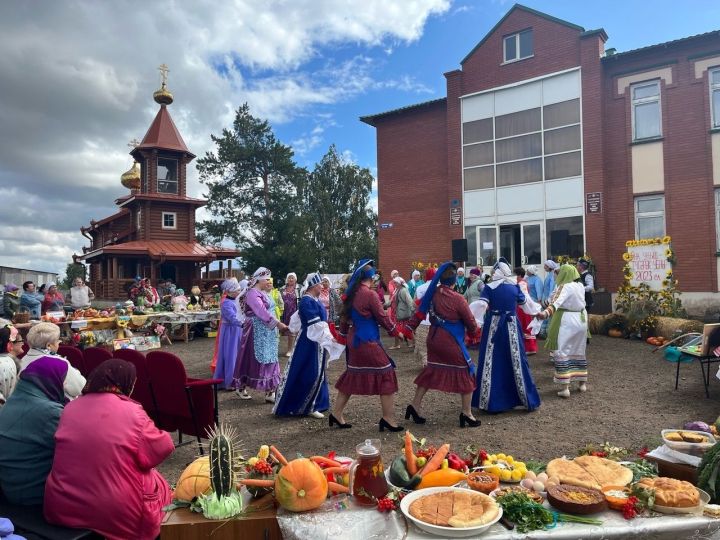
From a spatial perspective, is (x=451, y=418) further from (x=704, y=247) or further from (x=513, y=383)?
(x=704, y=247)

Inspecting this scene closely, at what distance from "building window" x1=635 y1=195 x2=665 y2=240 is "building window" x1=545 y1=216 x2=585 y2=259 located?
1655 millimetres

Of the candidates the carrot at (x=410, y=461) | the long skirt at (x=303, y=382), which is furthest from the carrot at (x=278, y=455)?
the long skirt at (x=303, y=382)

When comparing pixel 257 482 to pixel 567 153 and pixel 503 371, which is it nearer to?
pixel 503 371

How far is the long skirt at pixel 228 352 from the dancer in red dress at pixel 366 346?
10.2ft

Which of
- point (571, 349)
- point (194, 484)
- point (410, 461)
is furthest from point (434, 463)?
point (571, 349)

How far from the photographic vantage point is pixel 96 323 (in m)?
12.1

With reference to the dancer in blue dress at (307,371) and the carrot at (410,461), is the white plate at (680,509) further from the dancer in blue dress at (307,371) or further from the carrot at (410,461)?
the dancer in blue dress at (307,371)

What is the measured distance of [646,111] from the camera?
51.8 ft

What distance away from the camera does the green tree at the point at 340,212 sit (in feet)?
125

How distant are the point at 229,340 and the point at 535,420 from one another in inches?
192

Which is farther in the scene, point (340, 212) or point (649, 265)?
point (340, 212)

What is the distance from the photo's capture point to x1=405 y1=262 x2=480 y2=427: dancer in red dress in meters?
5.79

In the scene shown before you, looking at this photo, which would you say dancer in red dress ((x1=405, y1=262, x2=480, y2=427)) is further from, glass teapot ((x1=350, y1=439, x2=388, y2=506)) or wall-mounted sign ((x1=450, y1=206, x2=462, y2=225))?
wall-mounted sign ((x1=450, y1=206, x2=462, y2=225))

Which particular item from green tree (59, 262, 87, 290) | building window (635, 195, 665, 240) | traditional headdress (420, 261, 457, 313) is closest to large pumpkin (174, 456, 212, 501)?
traditional headdress (420, 261, 457, 313)
